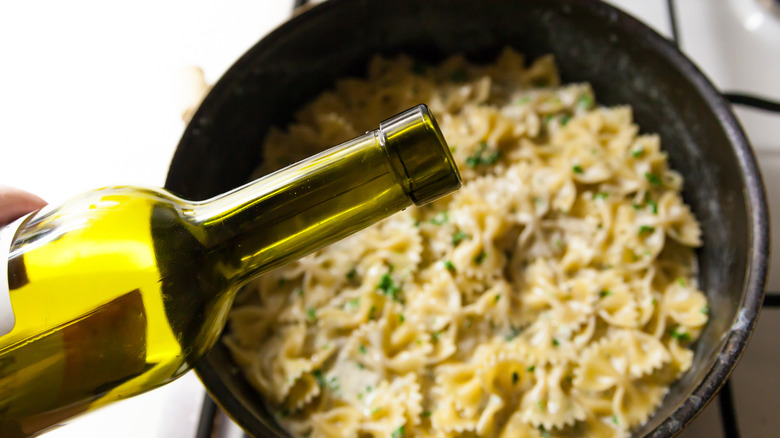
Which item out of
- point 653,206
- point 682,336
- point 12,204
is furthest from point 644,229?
point 12,204

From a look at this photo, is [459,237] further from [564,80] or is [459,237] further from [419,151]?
[419,151]

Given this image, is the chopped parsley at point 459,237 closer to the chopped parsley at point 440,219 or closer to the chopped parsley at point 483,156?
the chopped parsley at point 440,219

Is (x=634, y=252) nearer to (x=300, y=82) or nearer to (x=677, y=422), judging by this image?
(x=677, y=422)

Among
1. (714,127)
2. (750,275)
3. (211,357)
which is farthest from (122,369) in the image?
(714,127)

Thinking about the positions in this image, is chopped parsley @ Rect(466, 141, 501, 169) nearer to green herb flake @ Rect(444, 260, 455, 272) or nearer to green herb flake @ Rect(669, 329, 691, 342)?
green herb flake @ Rect(444, 260, 455, 272)

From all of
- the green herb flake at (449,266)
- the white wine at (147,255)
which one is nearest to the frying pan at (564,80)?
the white wine at (147,255)

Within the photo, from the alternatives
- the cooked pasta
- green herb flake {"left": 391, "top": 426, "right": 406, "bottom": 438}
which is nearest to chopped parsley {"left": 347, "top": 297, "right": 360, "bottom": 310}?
the cooked pasta
